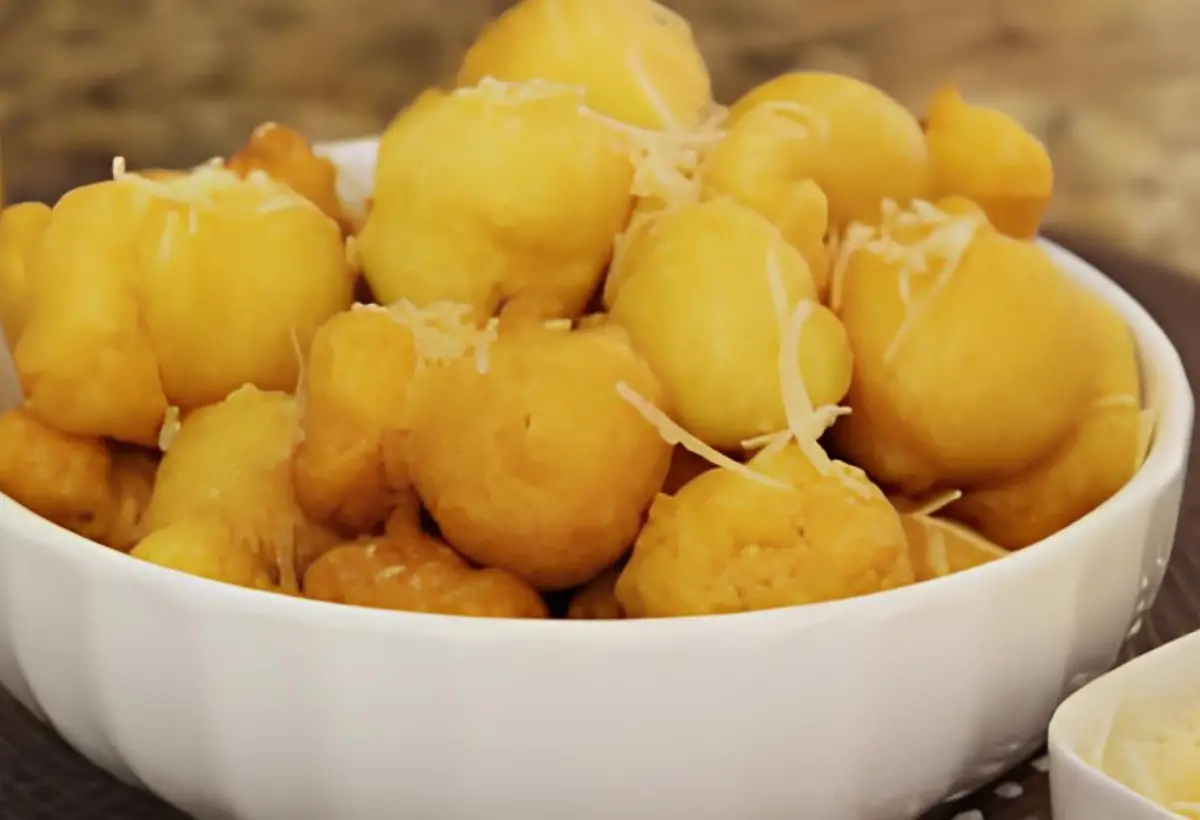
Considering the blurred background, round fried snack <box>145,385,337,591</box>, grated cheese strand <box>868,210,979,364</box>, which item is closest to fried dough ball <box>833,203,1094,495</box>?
grated cheese strand <box>868,210,979,364</box>

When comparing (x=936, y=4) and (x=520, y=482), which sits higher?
(x=520, y=482)

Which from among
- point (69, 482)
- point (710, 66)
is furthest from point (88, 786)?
point (710, 66)

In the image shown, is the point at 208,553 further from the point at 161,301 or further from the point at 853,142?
the point at 853,142

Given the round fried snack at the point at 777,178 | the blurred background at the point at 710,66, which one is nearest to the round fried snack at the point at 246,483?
the round fried snack at the point at 777,178

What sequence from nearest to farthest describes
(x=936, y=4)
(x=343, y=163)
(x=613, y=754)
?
(x=613, y=754), (x=343, y=163), (x=936, y=4)

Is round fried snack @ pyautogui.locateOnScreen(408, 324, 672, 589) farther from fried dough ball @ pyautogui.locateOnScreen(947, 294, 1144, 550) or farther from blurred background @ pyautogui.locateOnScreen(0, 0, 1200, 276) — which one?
blurred background @ pyautogui.locateOnScreen(0, 0, 1200, 276)

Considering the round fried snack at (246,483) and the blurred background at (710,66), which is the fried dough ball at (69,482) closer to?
the round fried snack at (246,483)

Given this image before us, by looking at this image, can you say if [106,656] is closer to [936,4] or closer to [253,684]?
[253,684]

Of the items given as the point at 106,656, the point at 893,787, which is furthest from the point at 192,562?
the point at 893,787
